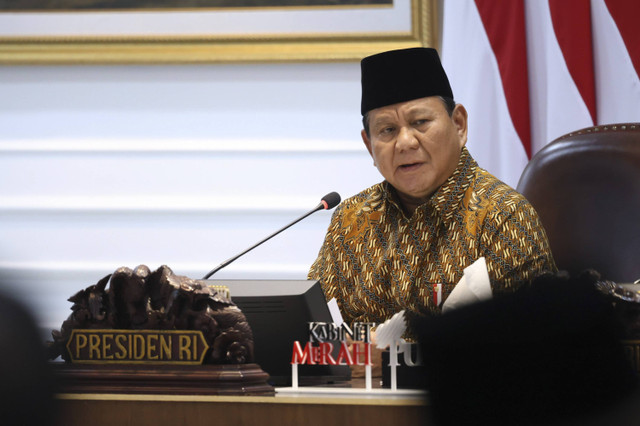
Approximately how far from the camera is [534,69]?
327 cm

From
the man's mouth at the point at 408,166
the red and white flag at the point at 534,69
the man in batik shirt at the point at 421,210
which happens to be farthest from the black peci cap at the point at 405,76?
the red and white flag at the point at 534,69

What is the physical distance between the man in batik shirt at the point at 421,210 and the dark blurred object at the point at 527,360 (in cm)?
152

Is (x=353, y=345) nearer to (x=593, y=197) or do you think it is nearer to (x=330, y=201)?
(x=330, y=201)

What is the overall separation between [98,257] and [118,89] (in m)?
0.78

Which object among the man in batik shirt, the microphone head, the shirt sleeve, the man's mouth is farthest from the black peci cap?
the shirt sleeve

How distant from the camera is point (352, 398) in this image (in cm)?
112

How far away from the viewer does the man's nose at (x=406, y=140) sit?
236 cm

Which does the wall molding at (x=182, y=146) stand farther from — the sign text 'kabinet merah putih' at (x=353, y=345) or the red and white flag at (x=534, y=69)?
the sign text 'kabinet merah putih' at (x=353, y=345)

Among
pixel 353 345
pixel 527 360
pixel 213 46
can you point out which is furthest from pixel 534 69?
pixel 527 360

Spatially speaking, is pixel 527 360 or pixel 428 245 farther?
pixel 428 245

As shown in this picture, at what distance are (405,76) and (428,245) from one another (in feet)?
1.64

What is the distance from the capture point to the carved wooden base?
4.04 feet

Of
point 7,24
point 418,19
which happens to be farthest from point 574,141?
point 7,24

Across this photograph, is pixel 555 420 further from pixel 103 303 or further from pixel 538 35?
pixel 538 35
